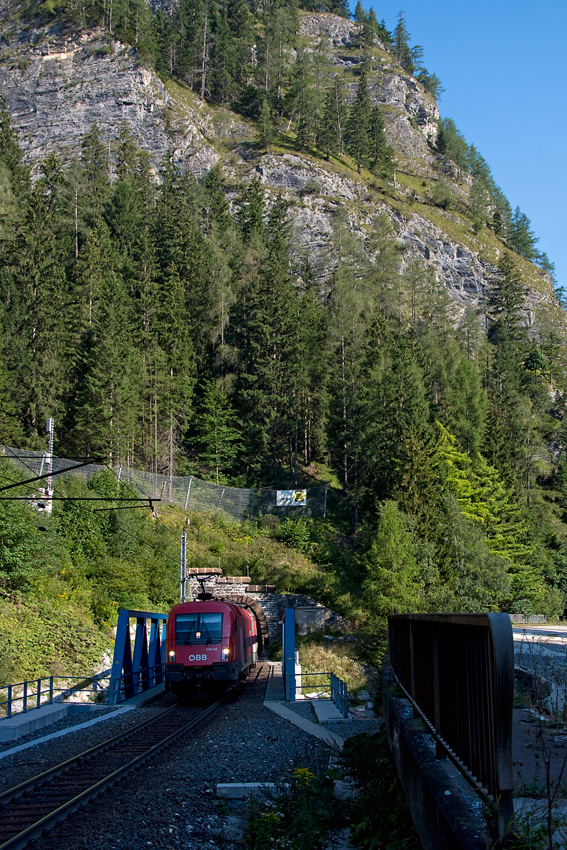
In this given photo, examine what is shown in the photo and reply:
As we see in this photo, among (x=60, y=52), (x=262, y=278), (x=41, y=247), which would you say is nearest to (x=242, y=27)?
(x=60, y=52)

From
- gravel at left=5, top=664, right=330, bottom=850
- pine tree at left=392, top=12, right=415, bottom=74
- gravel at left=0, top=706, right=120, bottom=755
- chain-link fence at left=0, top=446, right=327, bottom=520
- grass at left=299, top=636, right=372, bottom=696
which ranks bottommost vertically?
grass at left=299, top=636, right=372, bottom=696

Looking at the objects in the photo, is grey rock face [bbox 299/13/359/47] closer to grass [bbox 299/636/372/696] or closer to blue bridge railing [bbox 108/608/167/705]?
grass [bbox 299/636/372/696]

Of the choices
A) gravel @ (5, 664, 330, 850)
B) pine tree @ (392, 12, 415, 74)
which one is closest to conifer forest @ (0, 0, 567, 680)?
gravel @ (5, 664, 330, 850)

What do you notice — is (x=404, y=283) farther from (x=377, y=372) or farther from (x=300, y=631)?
(x=300, y=631)

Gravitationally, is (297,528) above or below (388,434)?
below

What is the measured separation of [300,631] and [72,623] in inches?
508

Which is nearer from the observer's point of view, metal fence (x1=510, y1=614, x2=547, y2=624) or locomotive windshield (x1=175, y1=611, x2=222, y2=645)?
locomotive windshield (x1=175, y1=611, x2=222, y2=645)

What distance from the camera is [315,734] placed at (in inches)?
475

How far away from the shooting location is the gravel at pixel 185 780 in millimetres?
6098

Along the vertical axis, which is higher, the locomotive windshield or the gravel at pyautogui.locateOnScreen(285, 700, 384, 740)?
the locomotive windshield

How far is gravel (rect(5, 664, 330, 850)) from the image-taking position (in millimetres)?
6098

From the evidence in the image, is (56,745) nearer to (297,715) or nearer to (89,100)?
(297,715)

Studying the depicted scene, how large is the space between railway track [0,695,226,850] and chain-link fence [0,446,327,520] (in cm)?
2122

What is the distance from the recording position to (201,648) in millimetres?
17391
